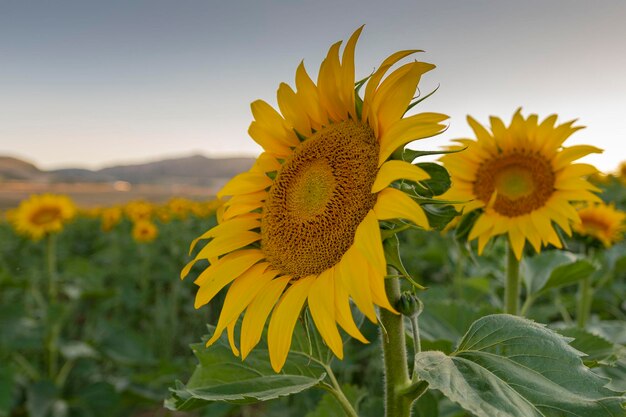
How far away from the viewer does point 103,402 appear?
3932 millimetres

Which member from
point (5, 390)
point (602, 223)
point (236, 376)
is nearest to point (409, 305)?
point (236, 376)

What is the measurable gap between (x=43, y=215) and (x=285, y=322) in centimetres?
473

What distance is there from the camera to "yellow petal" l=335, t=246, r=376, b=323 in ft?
2.88

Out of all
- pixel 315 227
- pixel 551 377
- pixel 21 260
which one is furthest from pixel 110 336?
pixel 21 260

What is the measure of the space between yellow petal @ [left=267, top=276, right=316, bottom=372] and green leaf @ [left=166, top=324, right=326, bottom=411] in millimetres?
67

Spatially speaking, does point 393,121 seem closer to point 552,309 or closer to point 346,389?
point 346,389

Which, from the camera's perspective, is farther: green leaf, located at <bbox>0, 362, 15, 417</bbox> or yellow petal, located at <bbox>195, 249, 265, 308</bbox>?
green leaf, located at <bbox>0, 362, 15, 417</bbox>

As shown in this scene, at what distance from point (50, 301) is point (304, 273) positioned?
3843 millimetres

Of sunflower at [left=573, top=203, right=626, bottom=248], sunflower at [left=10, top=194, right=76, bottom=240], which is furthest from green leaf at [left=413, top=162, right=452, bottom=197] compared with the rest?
sunflower at [left=10, top=194, right=76, bottom=240]

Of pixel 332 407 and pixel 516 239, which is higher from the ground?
pixel 516 239

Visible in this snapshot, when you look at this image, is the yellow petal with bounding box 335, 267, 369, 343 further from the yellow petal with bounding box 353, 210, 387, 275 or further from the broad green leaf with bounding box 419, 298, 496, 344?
the broad green leaf with bounding box 419, 298, 496, 344

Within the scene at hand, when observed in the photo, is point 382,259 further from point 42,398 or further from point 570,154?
point 42,398

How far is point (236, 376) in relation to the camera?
3.77 feet

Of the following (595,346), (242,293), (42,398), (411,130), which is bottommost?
(42,398)
